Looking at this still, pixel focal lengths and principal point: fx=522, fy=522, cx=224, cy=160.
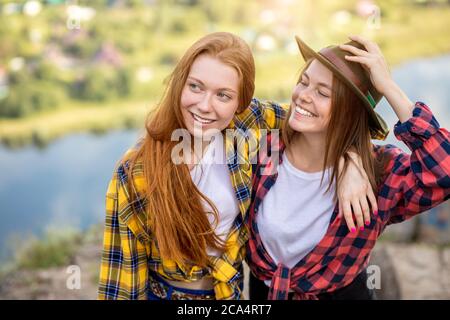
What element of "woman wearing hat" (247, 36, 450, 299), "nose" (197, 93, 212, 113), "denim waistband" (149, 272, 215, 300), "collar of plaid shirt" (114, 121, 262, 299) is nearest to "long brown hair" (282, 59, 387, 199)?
"woman wearing hat" (247, 36, 450, 299)

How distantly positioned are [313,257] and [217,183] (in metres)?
0.38

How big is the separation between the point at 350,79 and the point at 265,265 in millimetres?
654

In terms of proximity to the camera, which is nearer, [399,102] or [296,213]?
[399,102]

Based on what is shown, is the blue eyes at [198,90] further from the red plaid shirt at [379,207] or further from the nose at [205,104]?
the red plaid shirt at [379,207]

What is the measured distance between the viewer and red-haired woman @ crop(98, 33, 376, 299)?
1.52 meters

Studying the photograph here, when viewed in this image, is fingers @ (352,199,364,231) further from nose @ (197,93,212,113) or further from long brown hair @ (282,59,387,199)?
nose @ (197,93,212,113)

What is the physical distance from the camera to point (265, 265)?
1712mm

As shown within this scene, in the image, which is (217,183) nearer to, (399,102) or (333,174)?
(333,174)

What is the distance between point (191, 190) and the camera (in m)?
1.59

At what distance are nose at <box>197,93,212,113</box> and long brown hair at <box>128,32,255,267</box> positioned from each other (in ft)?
0.25

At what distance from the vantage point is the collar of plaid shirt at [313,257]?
162cm

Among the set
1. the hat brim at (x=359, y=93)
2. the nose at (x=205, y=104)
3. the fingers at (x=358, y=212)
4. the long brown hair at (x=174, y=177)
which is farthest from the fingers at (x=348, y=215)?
the nose at (x=205, y=104)

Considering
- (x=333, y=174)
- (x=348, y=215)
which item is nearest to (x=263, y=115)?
(x=333, y=174)

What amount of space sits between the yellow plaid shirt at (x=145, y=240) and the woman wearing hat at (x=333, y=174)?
0.24ft
